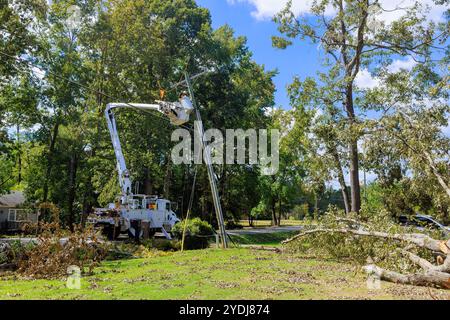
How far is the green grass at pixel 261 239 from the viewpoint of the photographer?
27125 millimetres

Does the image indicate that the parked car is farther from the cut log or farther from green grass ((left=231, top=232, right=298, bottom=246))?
green grass ((left=231, top=232, right=298, bottom=246))

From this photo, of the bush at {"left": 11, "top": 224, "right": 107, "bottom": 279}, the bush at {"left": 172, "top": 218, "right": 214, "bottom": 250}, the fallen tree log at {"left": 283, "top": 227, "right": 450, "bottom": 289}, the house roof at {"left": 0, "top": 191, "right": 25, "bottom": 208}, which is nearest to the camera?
the fallen tree log at {"left": 283, "top": 227, "right": 450, "bottom": 289}

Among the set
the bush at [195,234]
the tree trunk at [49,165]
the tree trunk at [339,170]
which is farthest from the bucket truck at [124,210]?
the tree trunk at [49,165]

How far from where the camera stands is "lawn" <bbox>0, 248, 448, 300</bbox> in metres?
7.51

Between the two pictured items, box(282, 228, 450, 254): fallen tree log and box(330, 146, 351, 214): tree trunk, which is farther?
box(330, 146, 351, 214): tree trunk

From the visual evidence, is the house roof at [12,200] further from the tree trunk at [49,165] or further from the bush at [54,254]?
the bush at [54,254]

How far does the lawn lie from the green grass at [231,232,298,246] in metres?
14.5

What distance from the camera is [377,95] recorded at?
64.2 feet

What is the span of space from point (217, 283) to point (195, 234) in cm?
1069

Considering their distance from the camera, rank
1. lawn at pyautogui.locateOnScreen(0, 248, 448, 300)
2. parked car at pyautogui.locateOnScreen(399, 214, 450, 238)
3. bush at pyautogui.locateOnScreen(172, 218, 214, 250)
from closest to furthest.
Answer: lawn at pyautogui.locateOnScreen(0, 248, 448, 300) → parked car at pyautogui.locateOnScreen(399, 214, 450, 238) → bush at pyautogui.locateOnScreen(172, 218, 214, 250)

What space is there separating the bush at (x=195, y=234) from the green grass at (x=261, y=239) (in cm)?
654

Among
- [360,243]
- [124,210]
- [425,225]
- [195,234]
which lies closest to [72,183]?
[124,210]

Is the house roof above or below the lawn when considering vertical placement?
above

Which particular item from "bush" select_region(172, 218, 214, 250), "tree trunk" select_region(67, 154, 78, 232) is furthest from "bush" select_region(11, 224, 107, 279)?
"tree trunk" select_region(67, 154, 78, 232)
